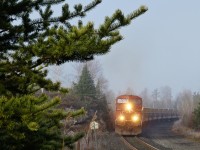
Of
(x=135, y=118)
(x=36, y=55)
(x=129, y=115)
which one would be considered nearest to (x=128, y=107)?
(x=129, y=115)

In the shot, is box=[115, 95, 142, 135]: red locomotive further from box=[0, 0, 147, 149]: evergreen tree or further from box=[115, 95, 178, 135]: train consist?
box=[0, 0, 147, 149]: evergreen tree

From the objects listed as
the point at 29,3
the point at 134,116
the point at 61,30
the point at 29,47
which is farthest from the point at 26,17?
the point at 134,116

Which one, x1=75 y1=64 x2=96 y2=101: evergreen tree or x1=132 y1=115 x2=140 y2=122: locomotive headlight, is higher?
x1=75 y1=64 x2=96 y2=101: evergreen tree

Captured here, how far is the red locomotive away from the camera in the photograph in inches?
1313

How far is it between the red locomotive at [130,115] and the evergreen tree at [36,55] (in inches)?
1087

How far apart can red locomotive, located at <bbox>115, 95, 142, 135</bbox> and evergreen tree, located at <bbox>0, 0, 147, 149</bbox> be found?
27608 millimetres

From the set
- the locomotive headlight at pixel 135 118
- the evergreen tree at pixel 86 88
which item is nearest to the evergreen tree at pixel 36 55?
the locomotive headlight at pixel 135 118

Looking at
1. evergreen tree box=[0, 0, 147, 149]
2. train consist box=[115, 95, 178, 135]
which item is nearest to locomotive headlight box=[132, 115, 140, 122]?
train consist box=[115, 95, 178, 135]

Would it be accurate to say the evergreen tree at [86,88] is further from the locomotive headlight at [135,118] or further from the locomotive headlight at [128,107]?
the locomotive headlight at [135,118]

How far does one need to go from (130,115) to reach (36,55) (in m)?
29.1

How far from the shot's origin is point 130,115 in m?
33.4

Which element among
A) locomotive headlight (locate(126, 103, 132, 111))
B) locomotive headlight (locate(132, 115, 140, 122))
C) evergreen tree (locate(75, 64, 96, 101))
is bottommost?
locomotive headlight (locate(132, 115, 140, 122))

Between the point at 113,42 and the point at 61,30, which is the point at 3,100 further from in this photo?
the point at 113,42

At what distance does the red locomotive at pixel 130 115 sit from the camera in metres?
33.3
